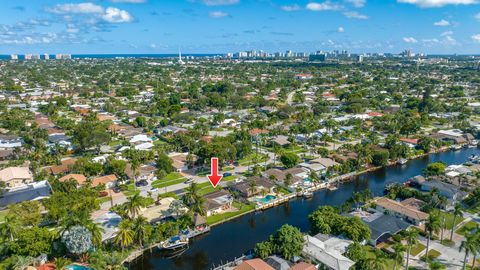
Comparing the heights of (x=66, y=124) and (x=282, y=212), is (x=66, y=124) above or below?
above

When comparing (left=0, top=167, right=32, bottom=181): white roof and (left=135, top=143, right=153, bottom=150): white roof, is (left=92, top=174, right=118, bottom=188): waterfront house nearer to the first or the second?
(left=0, top=167, right=32, bottom=181): white roof

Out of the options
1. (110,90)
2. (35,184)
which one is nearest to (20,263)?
(35,184)

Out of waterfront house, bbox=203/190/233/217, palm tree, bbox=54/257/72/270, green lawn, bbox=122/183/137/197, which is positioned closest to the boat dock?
waterfront house, bbox=203/190/233/217

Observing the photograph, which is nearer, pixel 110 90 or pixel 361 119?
pixel 361 119

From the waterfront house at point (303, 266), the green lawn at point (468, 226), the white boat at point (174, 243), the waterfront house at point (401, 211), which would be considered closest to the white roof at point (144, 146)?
the white boat at point (174, 243)

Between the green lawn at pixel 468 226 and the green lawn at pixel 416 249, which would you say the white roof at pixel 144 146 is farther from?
the green lawn at pixel 468 226

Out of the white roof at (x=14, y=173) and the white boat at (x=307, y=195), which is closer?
the white boat at (x=307, y=195)

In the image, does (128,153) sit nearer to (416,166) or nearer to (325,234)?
(325,234)
